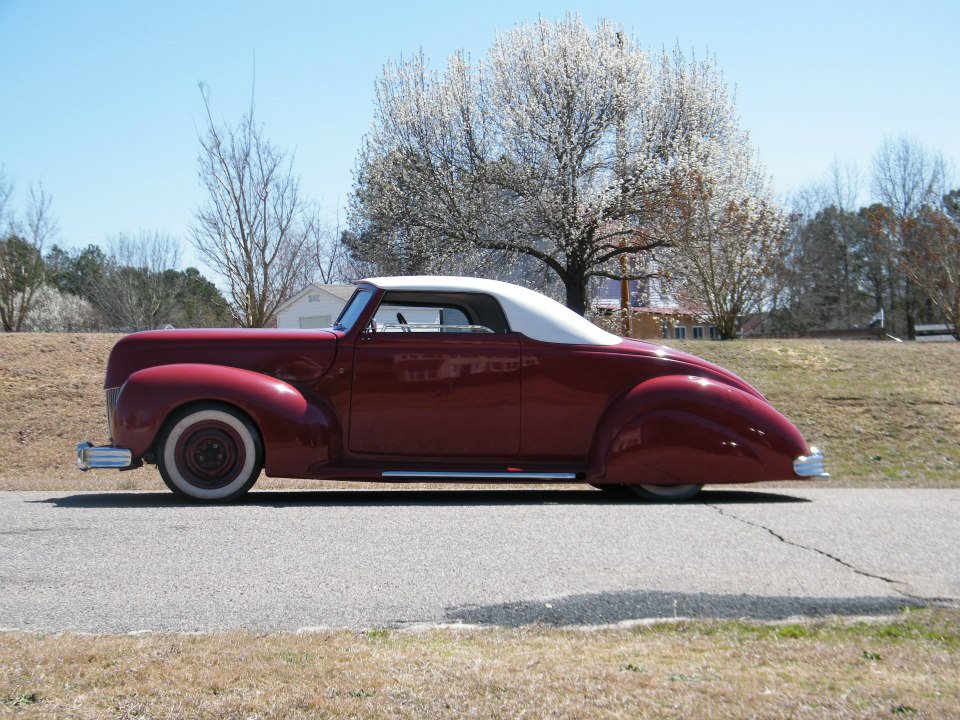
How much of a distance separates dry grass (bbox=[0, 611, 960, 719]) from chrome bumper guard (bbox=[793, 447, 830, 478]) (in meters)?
3.80

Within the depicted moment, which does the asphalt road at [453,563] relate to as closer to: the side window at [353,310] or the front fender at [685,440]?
the front fender at [685,440]

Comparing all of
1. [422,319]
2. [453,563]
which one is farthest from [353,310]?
[453,563]

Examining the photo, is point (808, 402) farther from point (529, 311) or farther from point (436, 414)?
Answer: point (436, 414)

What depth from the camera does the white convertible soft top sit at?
8180 millimetres

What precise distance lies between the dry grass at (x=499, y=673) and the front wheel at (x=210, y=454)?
3.68 m

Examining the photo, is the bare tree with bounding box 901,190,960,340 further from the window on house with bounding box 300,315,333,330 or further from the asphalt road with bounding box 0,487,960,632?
the asphalt road with bounding box 0,487,960,632

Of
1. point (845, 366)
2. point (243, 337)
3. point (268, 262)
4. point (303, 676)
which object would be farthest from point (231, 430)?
point (268, 262)

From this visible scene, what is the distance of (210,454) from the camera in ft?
25.6

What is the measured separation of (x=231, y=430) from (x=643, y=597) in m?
4.07

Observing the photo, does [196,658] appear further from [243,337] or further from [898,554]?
[243,337]

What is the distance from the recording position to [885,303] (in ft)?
217

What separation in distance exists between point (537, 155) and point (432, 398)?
2219 cm

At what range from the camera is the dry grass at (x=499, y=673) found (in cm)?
327

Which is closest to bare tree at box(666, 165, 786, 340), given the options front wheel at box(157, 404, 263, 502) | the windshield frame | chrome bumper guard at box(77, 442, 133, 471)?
the windshield frame
